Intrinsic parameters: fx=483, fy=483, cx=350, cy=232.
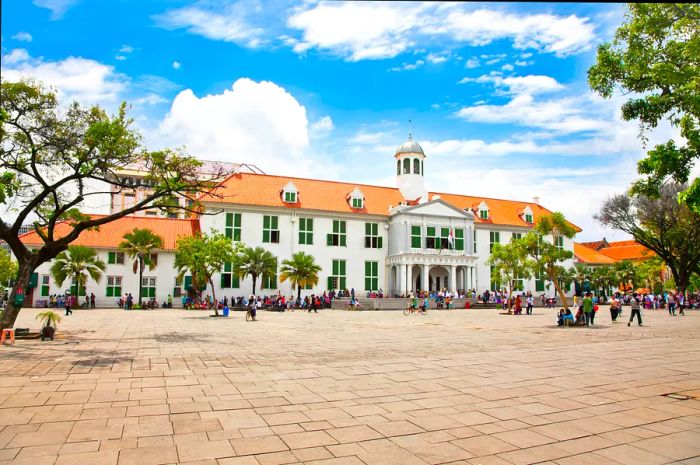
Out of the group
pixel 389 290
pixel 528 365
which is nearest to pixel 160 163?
pixel 528 365

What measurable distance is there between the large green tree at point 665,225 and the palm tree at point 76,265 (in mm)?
44075

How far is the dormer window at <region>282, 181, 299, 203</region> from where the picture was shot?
4444 cm

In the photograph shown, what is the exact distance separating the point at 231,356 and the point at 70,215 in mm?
10546

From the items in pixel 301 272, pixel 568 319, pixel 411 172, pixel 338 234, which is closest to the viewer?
pixel 568 319

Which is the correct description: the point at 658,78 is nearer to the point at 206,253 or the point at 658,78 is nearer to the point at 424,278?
the point at 206,253

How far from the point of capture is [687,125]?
1118cm

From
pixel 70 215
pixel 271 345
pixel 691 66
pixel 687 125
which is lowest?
pixel 271 345

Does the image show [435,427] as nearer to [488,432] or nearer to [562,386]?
[488,432]

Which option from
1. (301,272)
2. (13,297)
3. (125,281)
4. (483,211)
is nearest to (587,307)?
(301,272)

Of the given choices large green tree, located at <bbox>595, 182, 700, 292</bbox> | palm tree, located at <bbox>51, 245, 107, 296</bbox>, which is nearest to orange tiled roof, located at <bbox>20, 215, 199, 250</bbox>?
palm tree, located at <bbox>51, 245, 107, 296</bbox>

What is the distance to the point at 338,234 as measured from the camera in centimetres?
4562

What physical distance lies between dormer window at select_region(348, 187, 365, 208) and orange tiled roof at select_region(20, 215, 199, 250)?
587 inches

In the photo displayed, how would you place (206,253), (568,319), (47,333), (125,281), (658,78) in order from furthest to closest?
(125,281)
(206,253)
(568,319)
(47,333)
(658,78)

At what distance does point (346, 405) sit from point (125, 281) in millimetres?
38440
